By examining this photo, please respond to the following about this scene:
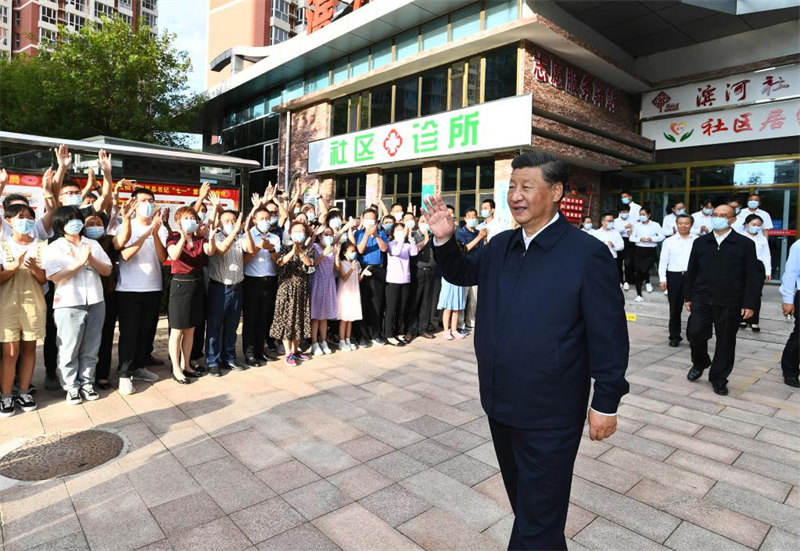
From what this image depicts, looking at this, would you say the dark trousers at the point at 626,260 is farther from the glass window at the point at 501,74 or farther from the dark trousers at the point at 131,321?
the dark trousers at the point at 131,321

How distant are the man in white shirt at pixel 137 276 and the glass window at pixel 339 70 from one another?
15258 millimetres

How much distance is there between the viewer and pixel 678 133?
49.8 feet

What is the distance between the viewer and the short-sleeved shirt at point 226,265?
18.2 feet

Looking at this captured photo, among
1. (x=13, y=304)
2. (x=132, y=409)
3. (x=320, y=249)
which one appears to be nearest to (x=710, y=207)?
(x=320, y=249)

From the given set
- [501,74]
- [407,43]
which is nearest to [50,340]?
[501,74]

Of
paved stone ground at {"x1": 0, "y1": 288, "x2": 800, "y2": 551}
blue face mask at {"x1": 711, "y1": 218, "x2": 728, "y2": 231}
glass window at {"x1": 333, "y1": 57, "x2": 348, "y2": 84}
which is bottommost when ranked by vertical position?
paved stone ground at {"x1": 0, "y1": 288, "x2": 800, "y2": 551}

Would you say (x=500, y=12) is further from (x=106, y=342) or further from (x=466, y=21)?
(x=106, y=342)

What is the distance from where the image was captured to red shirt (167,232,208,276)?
514 centimetres

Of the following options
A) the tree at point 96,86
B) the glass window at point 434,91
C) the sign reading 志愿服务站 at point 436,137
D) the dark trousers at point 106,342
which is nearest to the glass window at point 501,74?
the sign reading 志愿服务站 at point 436,137

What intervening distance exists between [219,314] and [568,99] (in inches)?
472

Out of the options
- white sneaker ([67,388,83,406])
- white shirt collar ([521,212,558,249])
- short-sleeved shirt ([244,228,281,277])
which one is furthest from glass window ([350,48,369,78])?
white shirt collar ([521,212,558,249])

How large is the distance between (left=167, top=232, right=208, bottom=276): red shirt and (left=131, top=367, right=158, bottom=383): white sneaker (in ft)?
3.83

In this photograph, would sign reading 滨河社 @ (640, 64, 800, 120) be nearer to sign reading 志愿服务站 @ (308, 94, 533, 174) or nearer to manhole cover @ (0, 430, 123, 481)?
sign reading 志愿服务站 @ (308, 94, 533, 174)

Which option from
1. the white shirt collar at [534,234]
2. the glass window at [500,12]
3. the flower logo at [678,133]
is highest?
the glass window at [500,12]
